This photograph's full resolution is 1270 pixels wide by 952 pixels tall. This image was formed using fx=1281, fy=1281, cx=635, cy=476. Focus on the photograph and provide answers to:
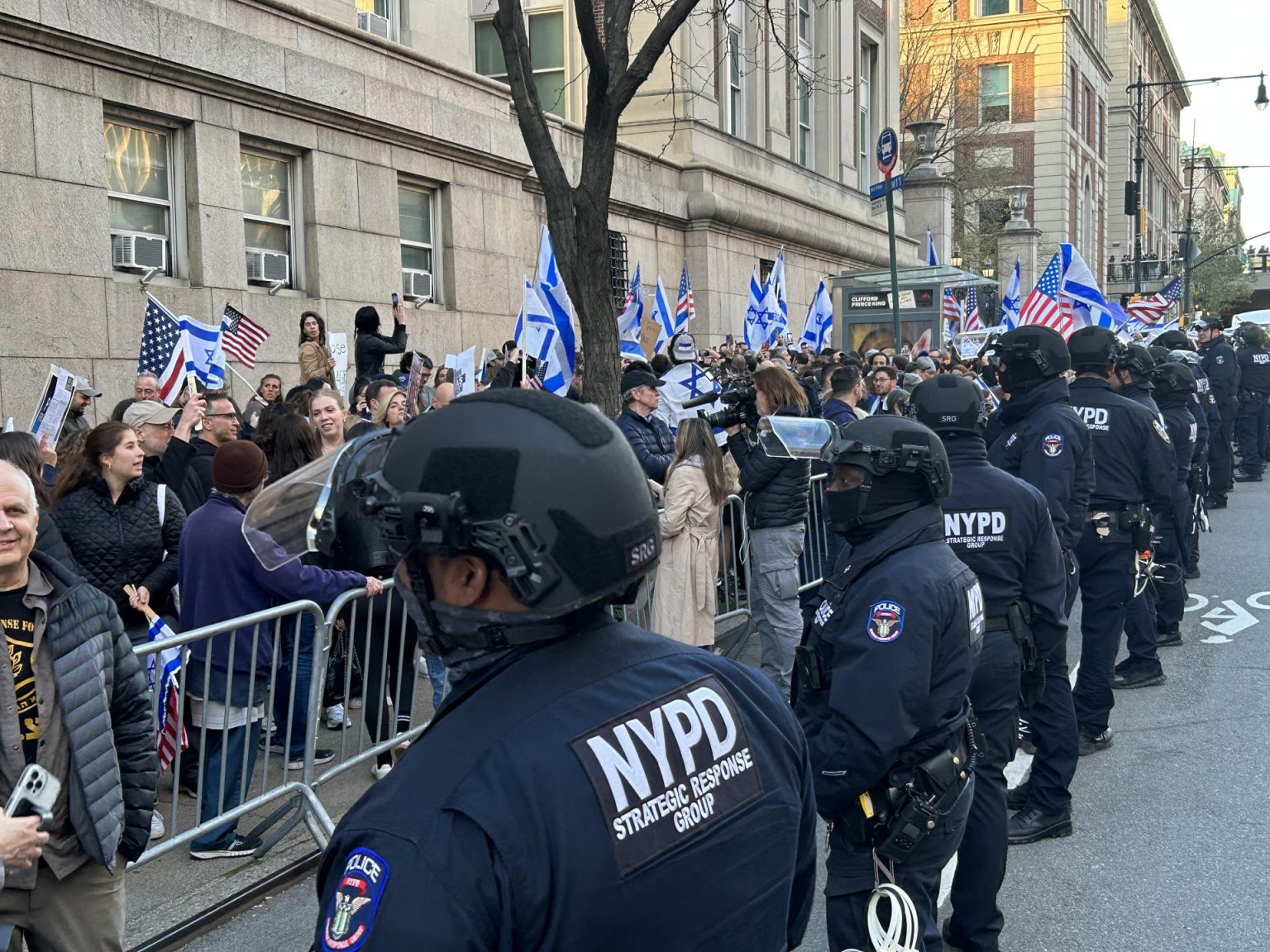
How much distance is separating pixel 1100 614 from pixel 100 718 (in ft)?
16.9

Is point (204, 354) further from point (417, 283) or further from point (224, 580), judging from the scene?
point (417, 283)

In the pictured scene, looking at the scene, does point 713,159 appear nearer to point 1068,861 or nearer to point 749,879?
point 1068,861

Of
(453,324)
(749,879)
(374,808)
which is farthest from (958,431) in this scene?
(453,324)

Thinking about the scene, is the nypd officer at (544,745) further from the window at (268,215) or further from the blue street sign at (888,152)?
the blue street sign at (888,152)

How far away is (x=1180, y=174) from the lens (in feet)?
384

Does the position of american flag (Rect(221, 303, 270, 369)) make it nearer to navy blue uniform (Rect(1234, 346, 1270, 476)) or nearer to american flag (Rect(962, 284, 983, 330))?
navy blue uniform (Rect(1234, 346, 1270, 476))

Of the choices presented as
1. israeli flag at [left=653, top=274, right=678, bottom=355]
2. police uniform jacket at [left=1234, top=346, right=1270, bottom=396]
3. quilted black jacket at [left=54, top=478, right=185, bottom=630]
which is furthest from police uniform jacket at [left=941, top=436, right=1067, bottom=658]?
police uniform jacket at [left=1234, top=346, right=1270, bottom=396]

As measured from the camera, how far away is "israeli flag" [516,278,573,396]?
9.44 m

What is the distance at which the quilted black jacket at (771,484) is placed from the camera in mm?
7449

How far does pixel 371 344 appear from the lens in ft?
39.2

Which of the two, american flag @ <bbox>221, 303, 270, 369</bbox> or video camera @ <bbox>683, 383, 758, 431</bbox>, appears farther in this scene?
american flag @ <bbox>221, 303, 270, 369</bbox>

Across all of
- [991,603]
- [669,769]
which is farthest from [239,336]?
[669,769]

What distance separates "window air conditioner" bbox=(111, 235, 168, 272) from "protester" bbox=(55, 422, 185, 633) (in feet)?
20.4

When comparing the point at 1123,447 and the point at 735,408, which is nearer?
the point at 735,408
